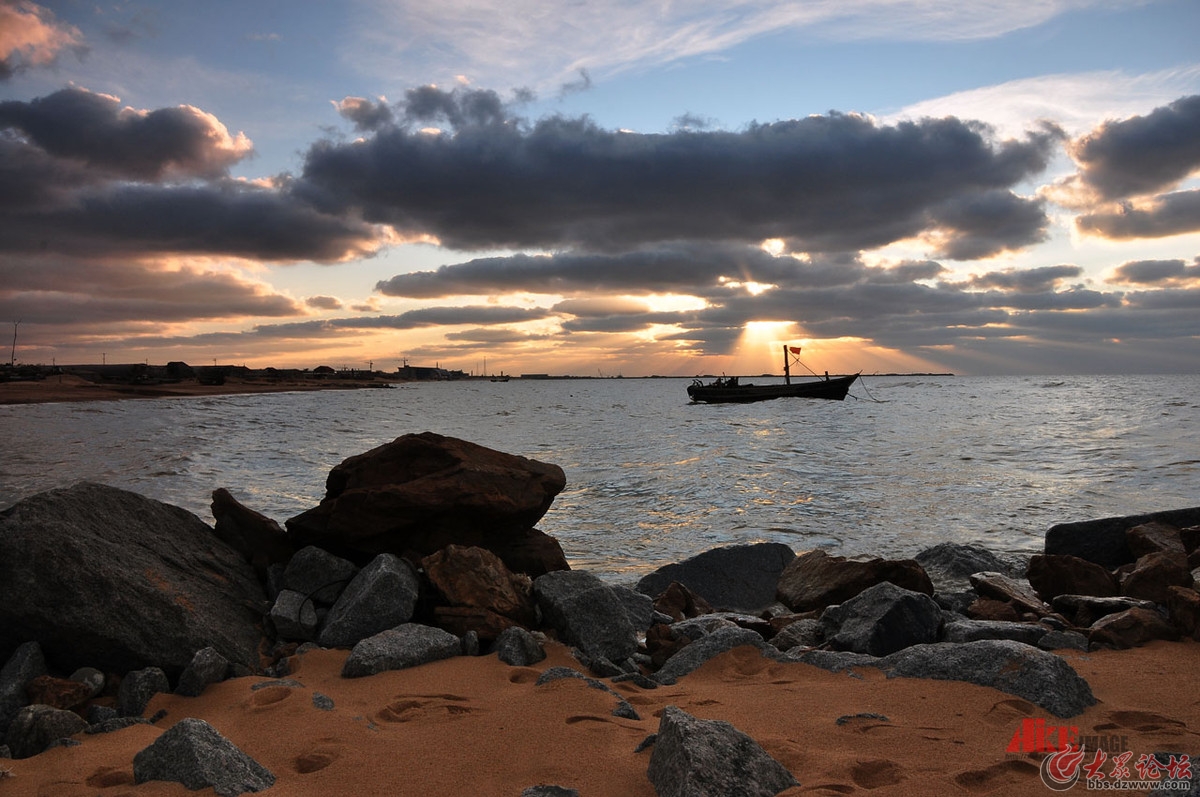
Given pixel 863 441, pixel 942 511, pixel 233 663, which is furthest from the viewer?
pixel 863 441

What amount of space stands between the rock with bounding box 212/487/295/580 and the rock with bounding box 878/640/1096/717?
696 centimetres

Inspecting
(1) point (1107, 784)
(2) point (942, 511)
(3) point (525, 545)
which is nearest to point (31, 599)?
(3) point (525, 545)

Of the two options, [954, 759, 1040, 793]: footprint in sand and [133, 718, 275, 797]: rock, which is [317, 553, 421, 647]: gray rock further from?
[954, 759, 1040, 793]: footprint in sand

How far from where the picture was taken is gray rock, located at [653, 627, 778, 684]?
6000mm

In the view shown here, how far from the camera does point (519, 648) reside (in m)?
6.10

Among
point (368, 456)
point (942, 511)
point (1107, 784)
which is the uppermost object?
point (368, 456)

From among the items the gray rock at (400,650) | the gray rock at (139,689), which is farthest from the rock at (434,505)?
the gray rock at (139,689)

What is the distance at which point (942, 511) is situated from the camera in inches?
669

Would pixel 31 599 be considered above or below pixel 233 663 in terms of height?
above

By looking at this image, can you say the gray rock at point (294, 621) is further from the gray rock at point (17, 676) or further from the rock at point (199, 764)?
the rock at point (199, 764)

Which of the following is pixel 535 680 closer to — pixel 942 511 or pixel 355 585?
pixel 355 585

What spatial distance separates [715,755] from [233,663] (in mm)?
4378

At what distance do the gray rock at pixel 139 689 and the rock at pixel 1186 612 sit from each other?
28.9 ft

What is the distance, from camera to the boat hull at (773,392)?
94.4 meters
